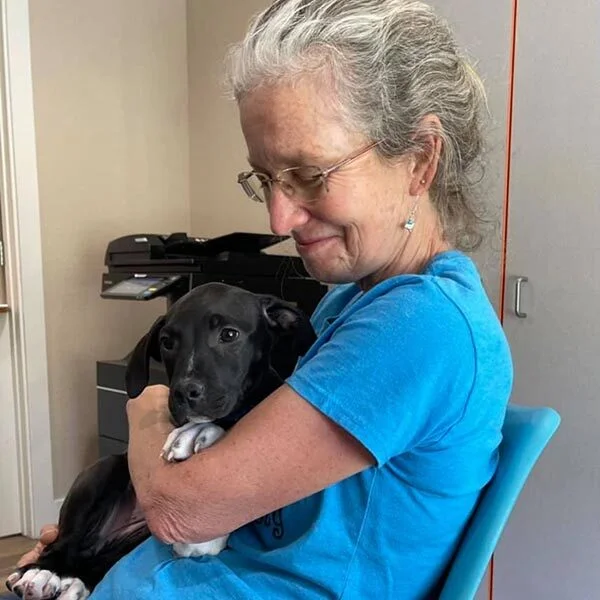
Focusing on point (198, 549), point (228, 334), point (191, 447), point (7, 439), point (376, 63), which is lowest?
point (7, 439)

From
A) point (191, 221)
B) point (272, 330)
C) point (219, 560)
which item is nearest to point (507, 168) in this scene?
point (272, 330)

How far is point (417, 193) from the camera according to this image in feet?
3.35

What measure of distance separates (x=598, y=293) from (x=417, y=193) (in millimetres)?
1121

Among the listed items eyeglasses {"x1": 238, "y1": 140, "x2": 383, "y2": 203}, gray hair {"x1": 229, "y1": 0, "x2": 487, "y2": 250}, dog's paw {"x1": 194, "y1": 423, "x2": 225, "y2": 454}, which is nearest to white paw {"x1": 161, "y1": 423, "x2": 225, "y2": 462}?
dog's paw {"x1": 194, "y1": 423, "x2": 225, "y2": 454}

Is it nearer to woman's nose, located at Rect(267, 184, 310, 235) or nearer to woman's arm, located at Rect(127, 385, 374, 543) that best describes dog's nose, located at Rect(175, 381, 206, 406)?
woman's arm, located at Rect(127, 385, 374, 543)

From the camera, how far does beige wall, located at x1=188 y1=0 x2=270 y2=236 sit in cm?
335

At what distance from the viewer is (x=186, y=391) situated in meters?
1.07

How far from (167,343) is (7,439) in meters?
2.33

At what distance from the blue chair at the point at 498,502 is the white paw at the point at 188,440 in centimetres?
36

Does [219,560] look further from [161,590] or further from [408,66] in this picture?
[408,66]

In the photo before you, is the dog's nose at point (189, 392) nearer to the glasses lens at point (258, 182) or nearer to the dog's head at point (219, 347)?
the dog's head at point (219, 347)

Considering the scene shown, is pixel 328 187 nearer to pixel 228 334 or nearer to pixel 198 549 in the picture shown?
pixel 228 334

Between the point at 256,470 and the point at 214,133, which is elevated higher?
the point at 214,133

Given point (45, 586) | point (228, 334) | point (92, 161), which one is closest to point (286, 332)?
point (228, 334)
